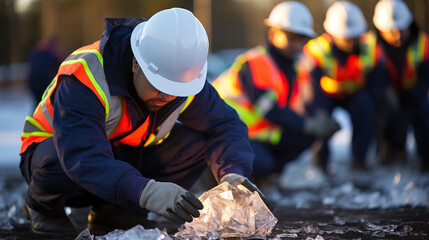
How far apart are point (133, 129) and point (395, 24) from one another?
3945 millimetres

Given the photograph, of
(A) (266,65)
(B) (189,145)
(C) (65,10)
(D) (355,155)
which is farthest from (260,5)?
(B) (189,145)

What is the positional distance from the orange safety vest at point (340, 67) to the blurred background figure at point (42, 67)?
296cm

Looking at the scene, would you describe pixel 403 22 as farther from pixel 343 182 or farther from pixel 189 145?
pixel 189 145

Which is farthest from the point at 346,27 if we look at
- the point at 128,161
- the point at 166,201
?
the point at 166,201

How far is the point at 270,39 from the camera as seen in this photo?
15.1ft

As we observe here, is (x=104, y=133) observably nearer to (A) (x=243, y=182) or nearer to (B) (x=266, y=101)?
(A) (x=243, y=182)

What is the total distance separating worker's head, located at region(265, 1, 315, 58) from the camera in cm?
449

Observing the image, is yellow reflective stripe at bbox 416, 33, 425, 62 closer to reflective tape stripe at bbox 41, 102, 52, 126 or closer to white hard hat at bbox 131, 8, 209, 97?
white hard hat at bbox 131, 8, 209, 97

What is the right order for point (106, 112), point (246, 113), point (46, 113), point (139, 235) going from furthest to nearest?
point (246, 113) < point (46, 113) < point (106, 112) < point (139, 235)

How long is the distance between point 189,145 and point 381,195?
5.74ft

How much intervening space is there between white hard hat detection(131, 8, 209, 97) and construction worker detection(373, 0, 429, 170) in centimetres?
374

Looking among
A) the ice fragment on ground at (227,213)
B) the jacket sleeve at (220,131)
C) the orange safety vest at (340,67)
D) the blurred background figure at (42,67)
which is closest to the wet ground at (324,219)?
the ice fragment on ground at (227,213)

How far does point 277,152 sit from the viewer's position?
468 cm

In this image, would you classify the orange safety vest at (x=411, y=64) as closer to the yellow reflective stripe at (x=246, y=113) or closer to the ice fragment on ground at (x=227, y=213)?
the yellow reflective stripe at (x=246, y=113)
